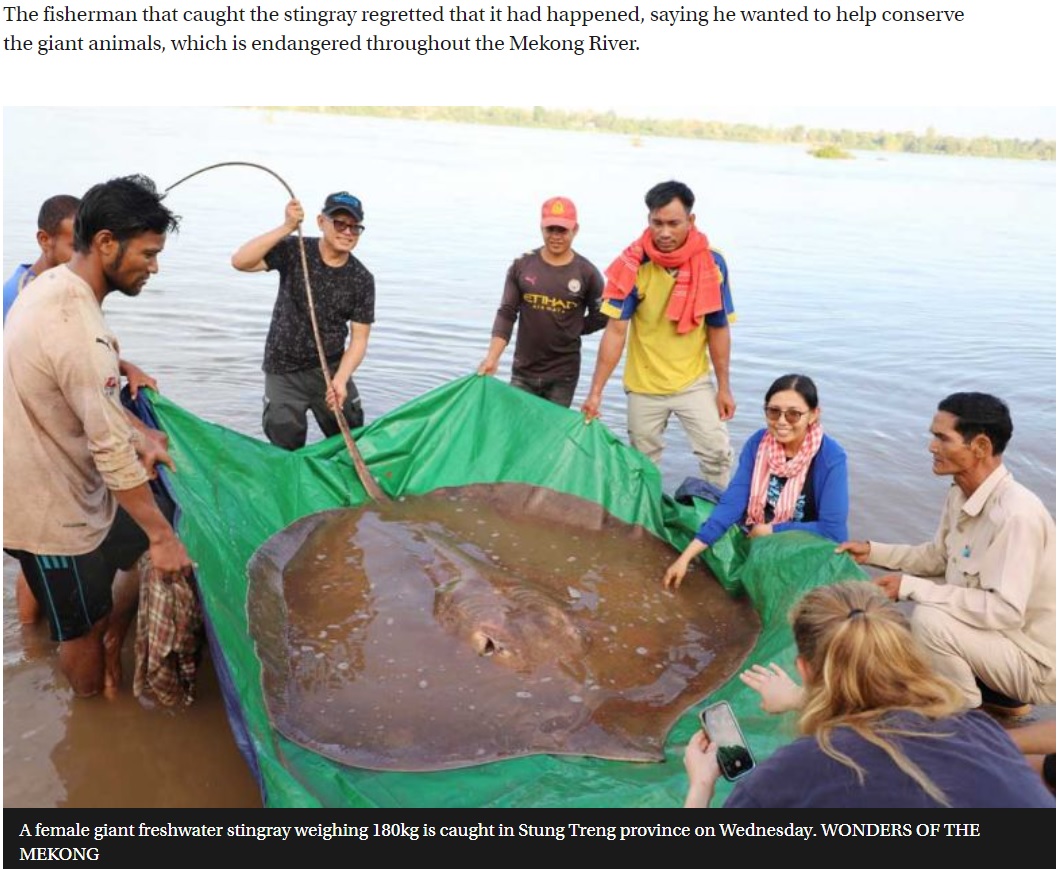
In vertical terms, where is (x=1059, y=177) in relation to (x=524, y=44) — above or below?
below

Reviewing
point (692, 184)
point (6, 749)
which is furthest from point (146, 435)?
point (692, 184)

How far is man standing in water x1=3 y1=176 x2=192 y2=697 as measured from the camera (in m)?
2.86

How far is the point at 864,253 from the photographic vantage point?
1559 centimetres

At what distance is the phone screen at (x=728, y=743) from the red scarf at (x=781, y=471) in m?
1.93

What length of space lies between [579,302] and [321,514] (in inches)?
81.3

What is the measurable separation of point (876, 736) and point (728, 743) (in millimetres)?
Result: 488

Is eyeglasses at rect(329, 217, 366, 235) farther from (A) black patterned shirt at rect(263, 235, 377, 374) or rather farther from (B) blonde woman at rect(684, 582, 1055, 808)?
(B) blonde woman at rect(684, 582, 1055, 808)

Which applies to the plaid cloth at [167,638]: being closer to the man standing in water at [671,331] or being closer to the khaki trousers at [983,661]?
the man standing in water at [671,331]

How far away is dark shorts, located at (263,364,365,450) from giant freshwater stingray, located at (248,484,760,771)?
0.86 m

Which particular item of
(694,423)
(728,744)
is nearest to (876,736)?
(728,744)

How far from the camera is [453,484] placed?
16.3 ft

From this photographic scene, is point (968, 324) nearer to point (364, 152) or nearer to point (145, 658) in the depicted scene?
point (145, 658)

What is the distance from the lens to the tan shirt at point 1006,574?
11.0ft

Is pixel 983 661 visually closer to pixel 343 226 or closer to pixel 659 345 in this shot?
pixel 659 345
